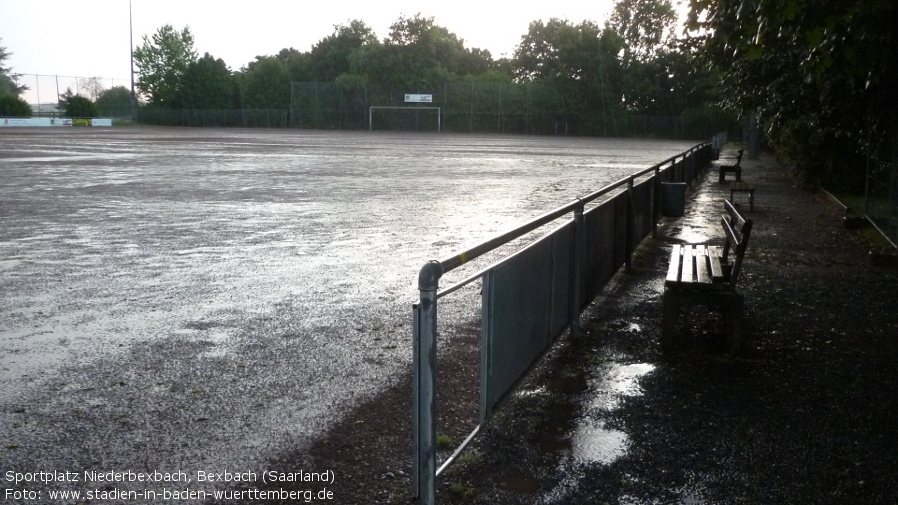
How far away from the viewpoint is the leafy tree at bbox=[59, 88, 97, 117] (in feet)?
270

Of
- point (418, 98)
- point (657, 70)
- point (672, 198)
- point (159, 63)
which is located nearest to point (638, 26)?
point (657, 70)

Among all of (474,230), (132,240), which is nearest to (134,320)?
(132,240)

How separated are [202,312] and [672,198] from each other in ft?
26.3

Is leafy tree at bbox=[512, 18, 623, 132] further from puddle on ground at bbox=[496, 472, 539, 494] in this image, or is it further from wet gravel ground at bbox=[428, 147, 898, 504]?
puddle on ground at bbox=[496, 472, 539, 494]

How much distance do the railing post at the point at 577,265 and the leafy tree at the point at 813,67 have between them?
5.77 ft

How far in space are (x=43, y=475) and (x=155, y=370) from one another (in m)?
1.69

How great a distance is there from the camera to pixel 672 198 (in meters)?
13.3

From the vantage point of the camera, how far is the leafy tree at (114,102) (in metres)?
88.0

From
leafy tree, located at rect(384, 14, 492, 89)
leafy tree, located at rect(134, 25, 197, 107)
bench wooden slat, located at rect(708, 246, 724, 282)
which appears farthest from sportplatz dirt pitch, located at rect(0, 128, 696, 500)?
leafy tree, located at rect(134, 25, 197, 107)

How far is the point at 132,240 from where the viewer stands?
11375 mm

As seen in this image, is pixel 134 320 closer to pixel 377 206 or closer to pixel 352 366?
pixel 352 366

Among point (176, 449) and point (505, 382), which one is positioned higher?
point (505, 382)

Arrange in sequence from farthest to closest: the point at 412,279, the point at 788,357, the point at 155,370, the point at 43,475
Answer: the point at 412,279 → the point at 788,357 → the point at 155,370 → the point at 43,475

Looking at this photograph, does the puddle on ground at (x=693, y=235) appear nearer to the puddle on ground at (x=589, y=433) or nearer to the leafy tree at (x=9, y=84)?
the puddle on ground at (x=589, y=433)
